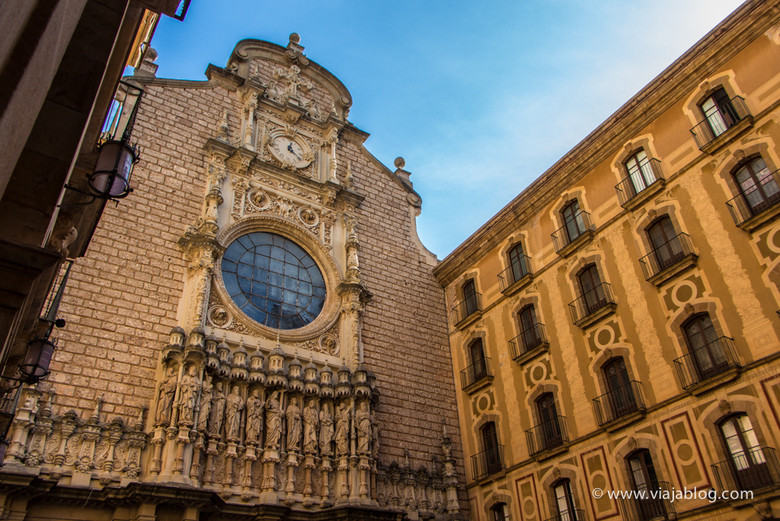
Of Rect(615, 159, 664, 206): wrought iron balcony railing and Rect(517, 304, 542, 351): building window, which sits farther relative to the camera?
Rect(517, 304, 542, 351): building window

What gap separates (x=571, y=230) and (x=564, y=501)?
21.4 ft

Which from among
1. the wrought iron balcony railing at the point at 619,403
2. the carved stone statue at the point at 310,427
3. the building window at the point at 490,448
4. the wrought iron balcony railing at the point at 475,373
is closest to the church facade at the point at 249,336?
the carved stone statue at the point at 310,427

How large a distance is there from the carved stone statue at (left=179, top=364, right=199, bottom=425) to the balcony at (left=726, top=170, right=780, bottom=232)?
36.6 feet

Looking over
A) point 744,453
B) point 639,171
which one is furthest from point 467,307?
point 744,453

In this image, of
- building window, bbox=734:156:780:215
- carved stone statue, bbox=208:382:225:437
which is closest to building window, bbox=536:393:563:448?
building window, bbox=734:156:780:215

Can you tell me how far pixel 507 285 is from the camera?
1750cm

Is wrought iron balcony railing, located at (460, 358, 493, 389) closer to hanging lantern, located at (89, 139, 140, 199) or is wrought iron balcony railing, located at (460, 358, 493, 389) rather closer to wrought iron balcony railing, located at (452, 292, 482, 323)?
wrought iron balcony railing, located at (452, 292, 482, 323)

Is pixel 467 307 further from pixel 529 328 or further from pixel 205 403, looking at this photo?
pixel 205 403

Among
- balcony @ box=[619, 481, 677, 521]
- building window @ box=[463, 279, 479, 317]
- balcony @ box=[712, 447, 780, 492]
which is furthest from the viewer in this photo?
building window @ box=[463, 279, 479, 317]

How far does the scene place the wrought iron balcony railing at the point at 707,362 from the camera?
1154 centimetres

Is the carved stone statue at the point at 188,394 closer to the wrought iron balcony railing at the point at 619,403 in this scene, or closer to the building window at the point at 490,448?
the building window at the point at 490,448

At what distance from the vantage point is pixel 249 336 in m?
15.1

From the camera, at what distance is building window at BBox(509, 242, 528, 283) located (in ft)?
56.5

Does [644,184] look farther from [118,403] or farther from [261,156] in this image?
[118,403]
